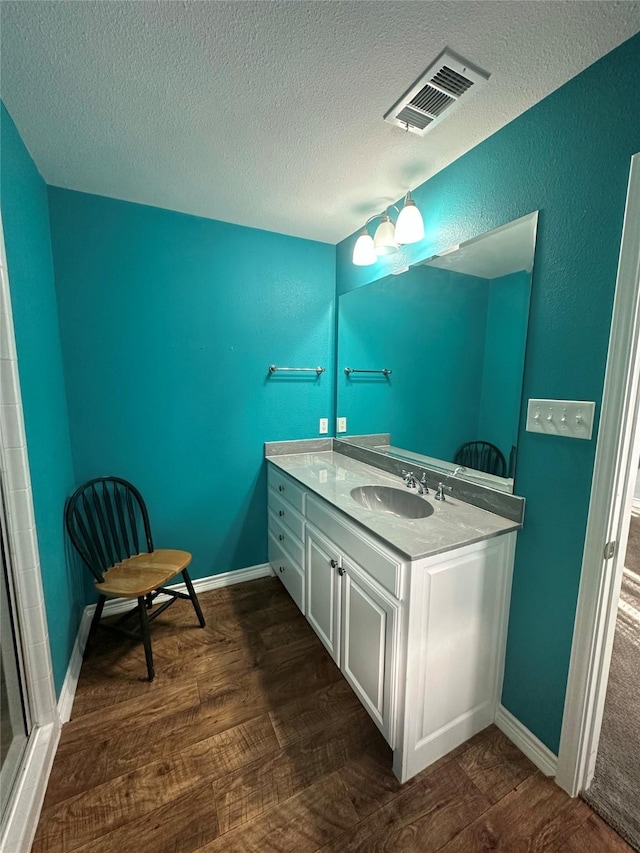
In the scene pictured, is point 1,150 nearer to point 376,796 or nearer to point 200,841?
point 200,841

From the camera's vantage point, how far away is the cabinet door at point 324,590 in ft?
4.87

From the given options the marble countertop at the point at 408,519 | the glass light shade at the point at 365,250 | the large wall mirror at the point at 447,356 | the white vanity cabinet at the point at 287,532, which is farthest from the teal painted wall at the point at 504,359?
the white vanity cabinet at the point at 287,532

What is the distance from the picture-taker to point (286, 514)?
6.54 ft

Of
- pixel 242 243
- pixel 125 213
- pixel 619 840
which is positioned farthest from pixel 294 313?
pixel 619 840

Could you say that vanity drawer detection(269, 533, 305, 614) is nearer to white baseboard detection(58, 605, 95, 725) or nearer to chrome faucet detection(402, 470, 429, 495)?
chrome faucet detection(402, 470, 429, 495)

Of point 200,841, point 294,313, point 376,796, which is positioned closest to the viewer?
point 200,841

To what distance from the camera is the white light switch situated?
3.43 ft

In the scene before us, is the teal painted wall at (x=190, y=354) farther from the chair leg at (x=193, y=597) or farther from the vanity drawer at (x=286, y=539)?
the chair leg at (x=193, y=597)

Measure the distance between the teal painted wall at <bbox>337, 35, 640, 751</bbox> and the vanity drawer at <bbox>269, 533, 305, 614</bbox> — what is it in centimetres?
101

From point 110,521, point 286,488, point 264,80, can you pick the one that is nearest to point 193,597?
point 110,521

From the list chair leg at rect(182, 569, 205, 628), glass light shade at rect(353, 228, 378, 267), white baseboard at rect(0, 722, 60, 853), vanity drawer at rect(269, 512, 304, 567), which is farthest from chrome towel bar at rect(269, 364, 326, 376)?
white baseboard at rect(0, 722, 60, 853)

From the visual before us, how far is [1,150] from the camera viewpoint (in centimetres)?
114

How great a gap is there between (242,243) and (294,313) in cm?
52

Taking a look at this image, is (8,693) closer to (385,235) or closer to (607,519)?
(607,519)
